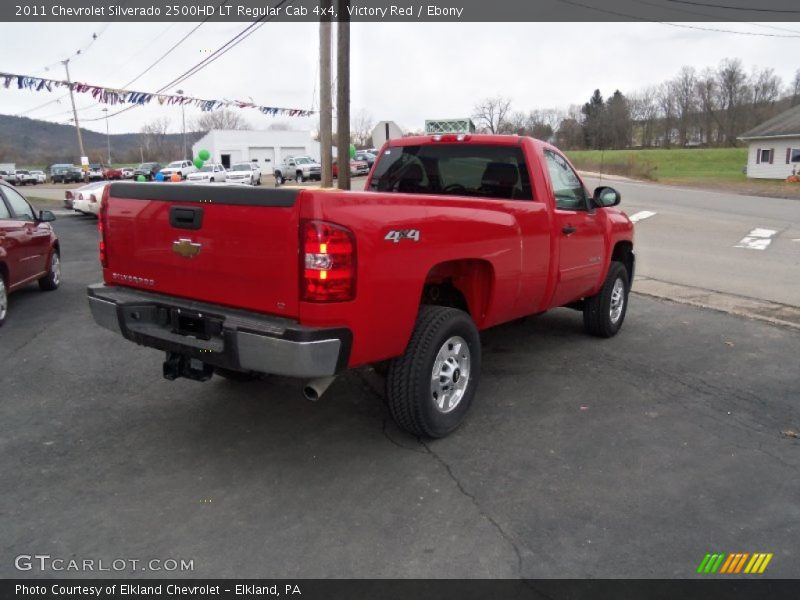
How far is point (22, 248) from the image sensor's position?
8375 mm

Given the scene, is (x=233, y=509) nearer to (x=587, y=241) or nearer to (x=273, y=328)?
(x=273, y=328)

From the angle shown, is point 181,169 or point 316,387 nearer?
point 316,387

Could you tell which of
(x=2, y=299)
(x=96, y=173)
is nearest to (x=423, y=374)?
(x=2, y=299)

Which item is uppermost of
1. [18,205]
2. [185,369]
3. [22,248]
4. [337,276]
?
[18,205]

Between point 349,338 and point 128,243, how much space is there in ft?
5.66

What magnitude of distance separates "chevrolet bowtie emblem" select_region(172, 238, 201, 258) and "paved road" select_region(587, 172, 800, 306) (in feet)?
26.5

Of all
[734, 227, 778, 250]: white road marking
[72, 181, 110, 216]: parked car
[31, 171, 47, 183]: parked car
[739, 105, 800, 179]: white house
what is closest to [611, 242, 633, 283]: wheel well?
[734, 227, 778, 250]: white road marking

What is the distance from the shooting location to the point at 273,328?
341 centimetres

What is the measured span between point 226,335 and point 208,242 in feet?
1.83

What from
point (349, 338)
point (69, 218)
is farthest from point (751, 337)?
point (69, 218)

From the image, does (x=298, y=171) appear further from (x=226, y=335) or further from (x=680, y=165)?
(x=226, y=335)

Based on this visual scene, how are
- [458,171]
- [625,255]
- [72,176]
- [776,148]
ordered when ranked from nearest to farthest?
[458,171], [625,255], [776,148], [72,176]

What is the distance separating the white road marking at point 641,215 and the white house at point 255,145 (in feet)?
173
